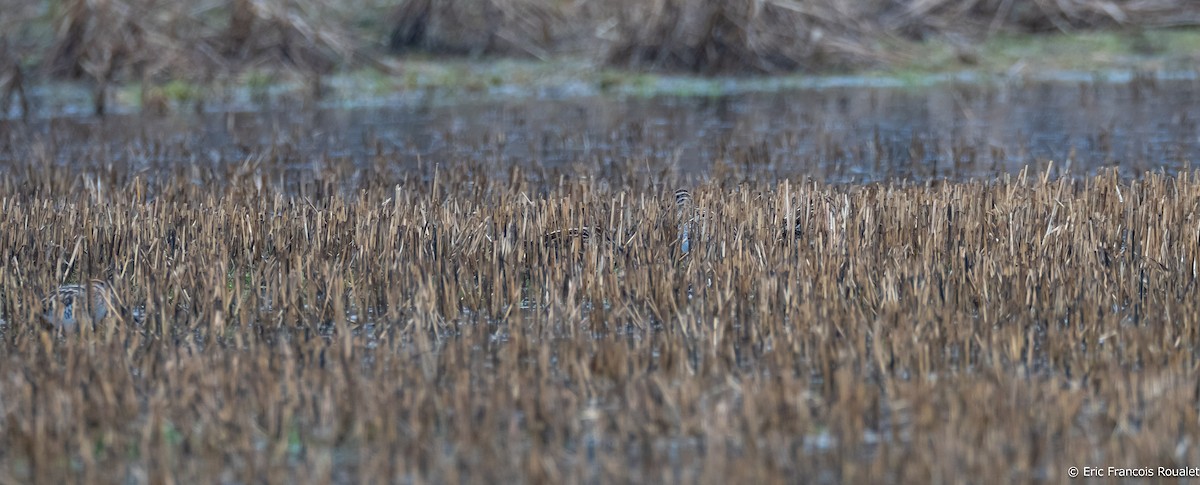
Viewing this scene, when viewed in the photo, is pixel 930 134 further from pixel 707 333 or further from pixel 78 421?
pixel 78 421

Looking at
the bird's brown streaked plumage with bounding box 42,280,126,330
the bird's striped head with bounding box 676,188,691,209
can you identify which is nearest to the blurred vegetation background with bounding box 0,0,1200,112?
the bird's striped head with bounding box 676,188,691,209

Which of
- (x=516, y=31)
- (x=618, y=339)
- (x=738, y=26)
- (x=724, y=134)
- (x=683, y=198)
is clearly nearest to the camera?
(x=618, y=339)

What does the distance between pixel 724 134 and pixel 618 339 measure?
25.5ft

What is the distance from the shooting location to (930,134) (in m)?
12.4

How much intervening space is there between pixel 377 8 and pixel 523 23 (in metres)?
2.50

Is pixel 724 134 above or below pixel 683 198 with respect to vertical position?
above

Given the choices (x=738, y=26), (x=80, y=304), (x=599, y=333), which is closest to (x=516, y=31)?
(x=738, y=26)

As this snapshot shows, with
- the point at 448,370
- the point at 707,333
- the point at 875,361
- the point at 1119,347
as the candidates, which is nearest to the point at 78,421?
the point at 448,370
